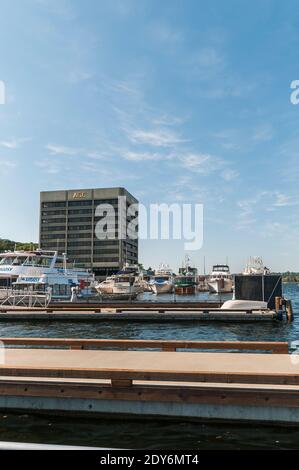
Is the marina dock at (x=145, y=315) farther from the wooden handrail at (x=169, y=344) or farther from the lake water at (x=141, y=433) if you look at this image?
the lake water at (x=141, y=433)

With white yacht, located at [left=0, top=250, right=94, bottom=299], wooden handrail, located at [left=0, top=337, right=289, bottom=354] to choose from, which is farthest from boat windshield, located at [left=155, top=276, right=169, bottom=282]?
wooden handrail, located at [left=0, top=337, right=289, bottom=354]

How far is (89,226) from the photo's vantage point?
157375 millimetres

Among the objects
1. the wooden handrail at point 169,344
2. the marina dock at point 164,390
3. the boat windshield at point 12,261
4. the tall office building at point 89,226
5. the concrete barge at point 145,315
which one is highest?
the tall office building at point 89,226

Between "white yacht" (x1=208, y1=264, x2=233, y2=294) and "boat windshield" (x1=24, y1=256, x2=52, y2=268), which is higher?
"boat windshield" (x1=24, y1=256, x2=52, y2=268)

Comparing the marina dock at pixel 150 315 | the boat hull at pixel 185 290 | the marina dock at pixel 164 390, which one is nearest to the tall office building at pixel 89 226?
the boat hull at pixel 185 290

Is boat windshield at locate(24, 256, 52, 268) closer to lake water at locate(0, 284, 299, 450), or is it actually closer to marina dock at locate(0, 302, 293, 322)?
marina dock at locate(0, 302, 293, 322)

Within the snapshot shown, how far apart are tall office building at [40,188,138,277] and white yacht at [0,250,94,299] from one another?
97978 mm

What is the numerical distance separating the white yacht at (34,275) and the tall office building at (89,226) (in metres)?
98.0

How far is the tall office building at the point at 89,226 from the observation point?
155250mm

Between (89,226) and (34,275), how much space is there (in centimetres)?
10875

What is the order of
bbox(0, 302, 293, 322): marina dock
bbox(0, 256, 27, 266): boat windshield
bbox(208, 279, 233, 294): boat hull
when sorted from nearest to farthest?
bbox(0, 302, 293, 322): marina dock
bbox(0, 256, 27, 266): boat windshield
bbox(208, 279, 233, 294): boat hull

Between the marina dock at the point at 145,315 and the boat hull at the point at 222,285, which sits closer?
the marina dock at the point at 145,315

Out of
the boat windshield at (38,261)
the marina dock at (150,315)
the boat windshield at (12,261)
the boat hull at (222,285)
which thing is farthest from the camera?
the boat hull at (222,285)

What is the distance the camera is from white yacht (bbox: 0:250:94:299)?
47.2m
